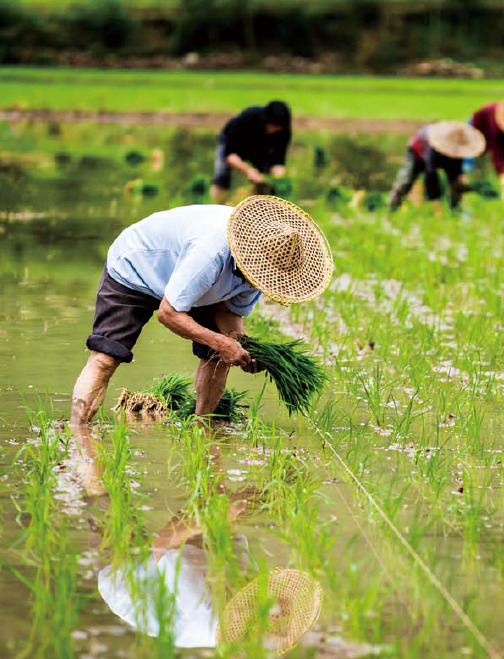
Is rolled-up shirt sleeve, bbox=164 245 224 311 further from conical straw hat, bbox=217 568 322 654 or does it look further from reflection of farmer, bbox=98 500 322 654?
conical straw hat, bbox=217 568 322 654

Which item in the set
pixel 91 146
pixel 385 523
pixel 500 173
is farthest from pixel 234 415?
pixel 91 146

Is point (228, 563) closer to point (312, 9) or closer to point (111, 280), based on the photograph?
point (111, 280)

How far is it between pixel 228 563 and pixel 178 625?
0.48 meters

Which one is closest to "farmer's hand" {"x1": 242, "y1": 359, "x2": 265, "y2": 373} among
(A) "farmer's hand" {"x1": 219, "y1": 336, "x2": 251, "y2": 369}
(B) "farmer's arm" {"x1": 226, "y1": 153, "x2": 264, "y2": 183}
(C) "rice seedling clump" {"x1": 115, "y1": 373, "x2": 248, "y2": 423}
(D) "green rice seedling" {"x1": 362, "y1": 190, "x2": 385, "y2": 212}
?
(A) "farmer's hand" {"x1": 219, "y1": 336, "x2": 251, "y2": 369}

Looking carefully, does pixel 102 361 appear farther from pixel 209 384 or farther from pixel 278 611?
pixel 278 611

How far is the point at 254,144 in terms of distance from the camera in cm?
1227

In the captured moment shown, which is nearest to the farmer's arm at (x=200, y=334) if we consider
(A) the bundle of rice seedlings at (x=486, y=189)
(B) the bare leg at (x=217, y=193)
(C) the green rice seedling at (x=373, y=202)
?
(B) the bare leg at (x=217, y=193)

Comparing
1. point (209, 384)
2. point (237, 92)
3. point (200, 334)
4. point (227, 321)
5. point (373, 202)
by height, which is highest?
point (200, 334)

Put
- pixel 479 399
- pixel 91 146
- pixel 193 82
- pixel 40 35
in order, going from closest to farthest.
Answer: pixel 479 399
pixel 91 146
pixel 193 82
pixel 40 35

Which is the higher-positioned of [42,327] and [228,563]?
Answer: [228,563]

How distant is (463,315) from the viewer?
27.6 ft

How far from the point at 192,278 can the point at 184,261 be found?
0.08 meters

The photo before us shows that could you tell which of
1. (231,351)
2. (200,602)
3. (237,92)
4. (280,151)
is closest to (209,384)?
(231,351)

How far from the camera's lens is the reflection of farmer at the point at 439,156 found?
43.8 feet
